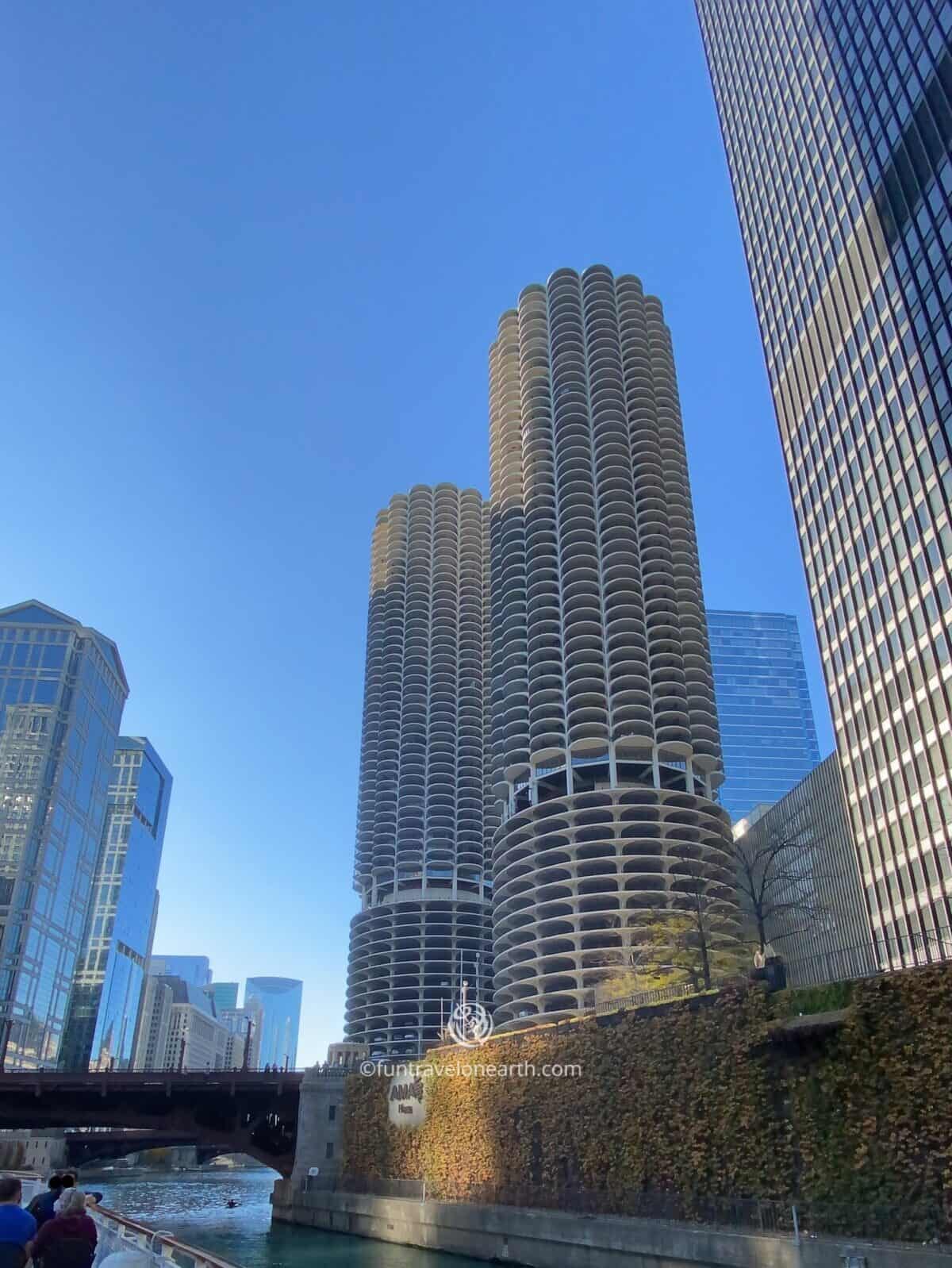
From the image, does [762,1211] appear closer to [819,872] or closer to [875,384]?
[875,384]

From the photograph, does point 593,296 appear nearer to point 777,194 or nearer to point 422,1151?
point 777,194

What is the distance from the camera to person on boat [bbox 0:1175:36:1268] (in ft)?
33.9

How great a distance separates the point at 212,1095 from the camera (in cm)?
8225

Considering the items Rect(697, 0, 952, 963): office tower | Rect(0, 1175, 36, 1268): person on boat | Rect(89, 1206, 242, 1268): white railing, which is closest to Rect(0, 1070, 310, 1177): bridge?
Rect(697, 0, 952, 963): office tower

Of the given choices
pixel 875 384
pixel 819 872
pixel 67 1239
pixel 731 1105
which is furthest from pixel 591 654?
pixel 67 1239

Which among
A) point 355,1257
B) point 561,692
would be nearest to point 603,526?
point 561,692


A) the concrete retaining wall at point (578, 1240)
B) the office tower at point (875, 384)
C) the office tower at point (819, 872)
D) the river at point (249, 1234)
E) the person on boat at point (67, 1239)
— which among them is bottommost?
the river at point (249, 1234)

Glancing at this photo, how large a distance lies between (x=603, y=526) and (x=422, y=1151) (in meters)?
104

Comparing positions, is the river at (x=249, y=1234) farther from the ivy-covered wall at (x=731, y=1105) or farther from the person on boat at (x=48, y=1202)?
the ivy-covered wall at (x=731, y=1105)

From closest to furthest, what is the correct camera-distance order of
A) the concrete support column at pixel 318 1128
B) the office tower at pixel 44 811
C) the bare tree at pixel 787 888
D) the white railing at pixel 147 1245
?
the white railing at pixel 147 1245 → the concrete support column at pixel 318 1128 → the bare tree at pixel 787 888 → the office tower at pixel 44 811

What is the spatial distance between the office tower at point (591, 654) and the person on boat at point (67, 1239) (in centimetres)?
10240

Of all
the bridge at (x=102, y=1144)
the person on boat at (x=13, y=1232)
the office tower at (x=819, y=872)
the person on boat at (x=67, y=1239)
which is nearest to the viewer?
the person on boat at (x=13, y=1232)

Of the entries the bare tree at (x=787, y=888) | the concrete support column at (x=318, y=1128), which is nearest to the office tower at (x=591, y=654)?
Answer: the bare tree at (x=787, y=888)

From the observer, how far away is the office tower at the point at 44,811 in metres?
162
